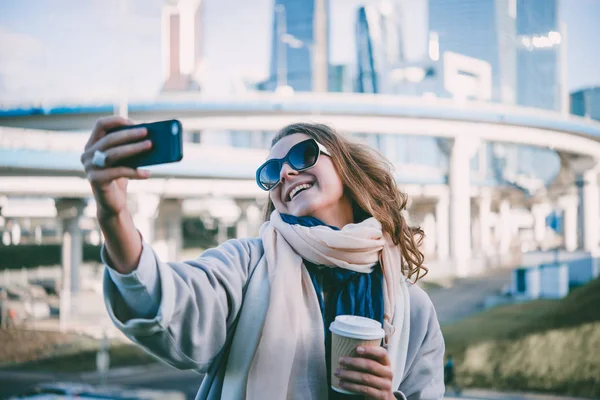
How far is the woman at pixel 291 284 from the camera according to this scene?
1267mm

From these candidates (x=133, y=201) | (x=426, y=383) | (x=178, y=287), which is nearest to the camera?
(x=178, y=287)

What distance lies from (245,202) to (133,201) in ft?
53.8

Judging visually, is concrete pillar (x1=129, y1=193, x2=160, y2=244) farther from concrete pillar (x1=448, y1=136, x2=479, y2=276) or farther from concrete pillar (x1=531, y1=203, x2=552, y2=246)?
concrete pillar (x1=531, y1=203, x2=552, y2=246)

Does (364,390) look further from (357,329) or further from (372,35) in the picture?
(372,35)

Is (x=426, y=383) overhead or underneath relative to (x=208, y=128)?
underneath

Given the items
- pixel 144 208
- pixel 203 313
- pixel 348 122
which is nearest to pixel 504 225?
pixel 348 122

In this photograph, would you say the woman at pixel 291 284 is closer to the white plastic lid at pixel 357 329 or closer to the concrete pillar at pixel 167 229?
the white plastic lid at pixel 357 329

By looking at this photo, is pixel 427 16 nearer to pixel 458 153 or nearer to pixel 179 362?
pixel 179 362

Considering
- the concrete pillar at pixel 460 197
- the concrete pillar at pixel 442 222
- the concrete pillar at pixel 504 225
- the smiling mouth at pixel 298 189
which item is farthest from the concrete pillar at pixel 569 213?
the smiling mouth at pixel 298 189

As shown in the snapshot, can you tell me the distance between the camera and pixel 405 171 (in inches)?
1666

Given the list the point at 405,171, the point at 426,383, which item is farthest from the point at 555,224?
the point at 426,383

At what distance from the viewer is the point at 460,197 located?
125 ft

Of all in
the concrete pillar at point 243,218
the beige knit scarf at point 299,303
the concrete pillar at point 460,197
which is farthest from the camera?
the concrete pillar at point 243,218

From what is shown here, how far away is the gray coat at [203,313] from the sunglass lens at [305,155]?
311 mm
